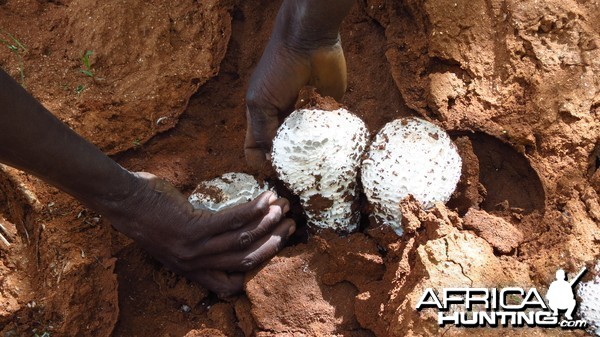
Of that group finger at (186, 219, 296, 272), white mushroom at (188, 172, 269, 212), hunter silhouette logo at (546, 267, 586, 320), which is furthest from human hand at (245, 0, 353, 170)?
hunter silhouette logo at (546, 267, 586, 320)

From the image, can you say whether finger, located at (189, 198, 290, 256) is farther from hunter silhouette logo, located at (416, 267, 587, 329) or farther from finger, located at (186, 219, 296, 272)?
hunter silhouette logo, located at (416, 267, 587, 329)

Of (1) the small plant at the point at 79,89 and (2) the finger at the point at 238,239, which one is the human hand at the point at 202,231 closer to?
(2) the finger at the point at 238,239

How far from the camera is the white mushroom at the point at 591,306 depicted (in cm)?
175

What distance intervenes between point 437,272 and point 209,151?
1.37 meters

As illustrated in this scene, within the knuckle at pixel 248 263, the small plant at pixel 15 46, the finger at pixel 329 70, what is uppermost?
the finger at pixel 329 70

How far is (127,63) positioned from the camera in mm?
2785

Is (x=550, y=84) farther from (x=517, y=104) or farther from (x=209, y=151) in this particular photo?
(x=209, y=151)

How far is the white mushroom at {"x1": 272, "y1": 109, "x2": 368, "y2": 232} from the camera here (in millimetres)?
2100

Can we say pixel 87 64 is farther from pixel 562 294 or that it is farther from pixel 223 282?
pixel 562 294

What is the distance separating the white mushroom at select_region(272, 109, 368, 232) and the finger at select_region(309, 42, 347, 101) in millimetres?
307

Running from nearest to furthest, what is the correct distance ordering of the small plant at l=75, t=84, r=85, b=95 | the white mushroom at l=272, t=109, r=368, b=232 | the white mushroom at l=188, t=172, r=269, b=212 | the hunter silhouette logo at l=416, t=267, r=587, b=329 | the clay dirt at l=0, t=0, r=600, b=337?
1. the hunter silhouette logo at l=416, t=267, r=587, b=329
2. the clay dirt at l=0, t=0, r=600, b=337
3. the white mushroom at l=272, t=109, r=368, b=232
4. the white mushroom at l=188, t=172, r=269, b=212
5. the small plant at l=75, t=84, r=85, b=95

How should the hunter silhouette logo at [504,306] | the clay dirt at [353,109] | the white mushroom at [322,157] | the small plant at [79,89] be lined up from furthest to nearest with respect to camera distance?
the small plant at [79,89] < the white mushroom at [322,157] < the clay dirt at [353,109] < the hunter silhouette logo at [504,306]

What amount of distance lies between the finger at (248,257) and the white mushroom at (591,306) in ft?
3.32

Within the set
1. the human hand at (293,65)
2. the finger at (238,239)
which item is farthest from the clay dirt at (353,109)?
the human hand at (293,65)
